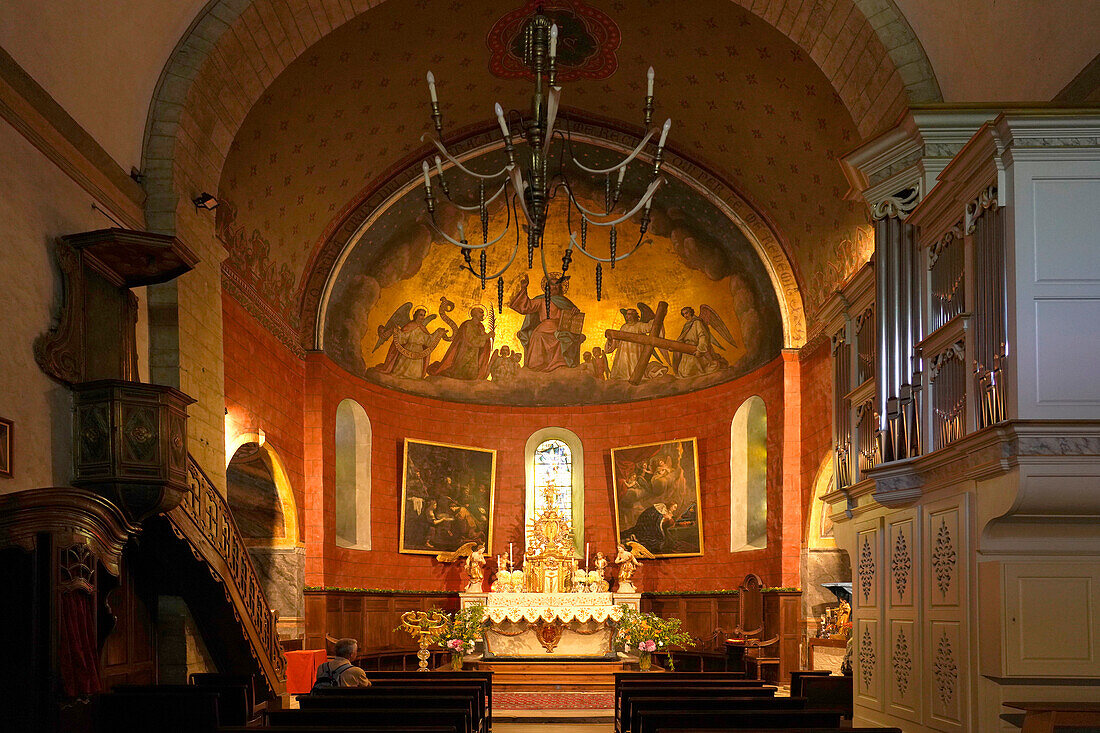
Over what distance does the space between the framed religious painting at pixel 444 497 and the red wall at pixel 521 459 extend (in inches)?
7.6

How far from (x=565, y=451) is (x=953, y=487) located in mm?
15604

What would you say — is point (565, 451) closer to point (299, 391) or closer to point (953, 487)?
point (299, 391)

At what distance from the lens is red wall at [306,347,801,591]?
1986 centimetres

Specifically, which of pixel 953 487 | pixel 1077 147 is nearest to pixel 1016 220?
pixel 1077 147

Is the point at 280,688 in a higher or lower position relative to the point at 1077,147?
lower

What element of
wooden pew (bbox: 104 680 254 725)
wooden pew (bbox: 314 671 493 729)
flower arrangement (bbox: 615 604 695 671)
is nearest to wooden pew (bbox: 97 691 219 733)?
wooden pew (bbox: 104 680 254 725)

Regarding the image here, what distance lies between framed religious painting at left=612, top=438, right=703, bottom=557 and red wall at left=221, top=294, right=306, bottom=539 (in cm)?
681

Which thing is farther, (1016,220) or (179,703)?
(179,703)

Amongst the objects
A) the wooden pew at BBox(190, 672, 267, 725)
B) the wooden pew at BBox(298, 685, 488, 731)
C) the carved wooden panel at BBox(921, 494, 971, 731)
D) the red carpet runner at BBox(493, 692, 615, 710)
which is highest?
the carved wooden panel at BBox(921, 494, 971, 731)

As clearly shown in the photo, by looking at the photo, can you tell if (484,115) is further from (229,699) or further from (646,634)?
(229,699)

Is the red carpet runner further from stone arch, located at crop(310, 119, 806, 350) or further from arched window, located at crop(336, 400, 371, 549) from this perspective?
stone arch, located at crop(310, 119, 806, 350)

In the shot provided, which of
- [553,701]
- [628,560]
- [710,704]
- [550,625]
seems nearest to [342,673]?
[710,704]

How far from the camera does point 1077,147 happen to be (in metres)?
7.62

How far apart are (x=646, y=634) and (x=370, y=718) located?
37.0ft
